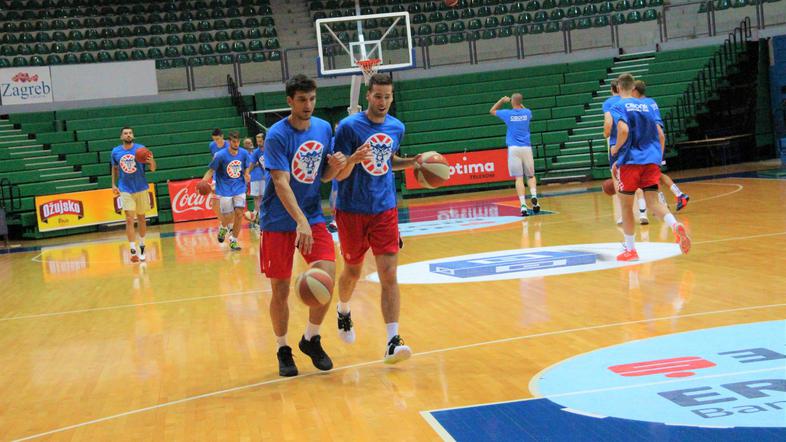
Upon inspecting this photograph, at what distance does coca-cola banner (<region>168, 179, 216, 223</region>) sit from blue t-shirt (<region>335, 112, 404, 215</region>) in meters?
17.0

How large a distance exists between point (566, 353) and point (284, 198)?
197 centimetres

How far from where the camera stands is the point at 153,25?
28.1 meters

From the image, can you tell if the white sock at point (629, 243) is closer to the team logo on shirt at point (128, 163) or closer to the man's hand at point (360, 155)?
the man's hand at point (360, 155)

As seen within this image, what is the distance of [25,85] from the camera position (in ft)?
81.0

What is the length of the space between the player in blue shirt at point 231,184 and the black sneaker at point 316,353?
29.1 ft

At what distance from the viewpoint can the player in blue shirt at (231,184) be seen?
49.8 ft

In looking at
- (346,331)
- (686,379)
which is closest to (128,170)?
(346,331)

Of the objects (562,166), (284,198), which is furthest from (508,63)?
(284,198)

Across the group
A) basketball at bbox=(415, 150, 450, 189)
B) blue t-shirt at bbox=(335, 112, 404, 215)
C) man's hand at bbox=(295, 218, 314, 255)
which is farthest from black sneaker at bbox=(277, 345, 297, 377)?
basketball at bbox=(415, 150, 450, 189)

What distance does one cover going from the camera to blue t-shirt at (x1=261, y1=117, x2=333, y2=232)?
244 inches

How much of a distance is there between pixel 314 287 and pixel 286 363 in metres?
0.68

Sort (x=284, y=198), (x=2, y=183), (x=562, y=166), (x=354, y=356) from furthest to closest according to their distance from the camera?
1. (x=562, y=166)
2. (x=2, y=183)
3. (x=354, y=356)
4. (x=284, y=198)

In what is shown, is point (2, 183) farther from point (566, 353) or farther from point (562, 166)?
point (566, 353)

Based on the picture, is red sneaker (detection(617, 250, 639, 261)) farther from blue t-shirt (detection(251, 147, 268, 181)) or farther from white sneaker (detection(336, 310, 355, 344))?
blue t-shirt (detection(251, 147, 268, 181))
